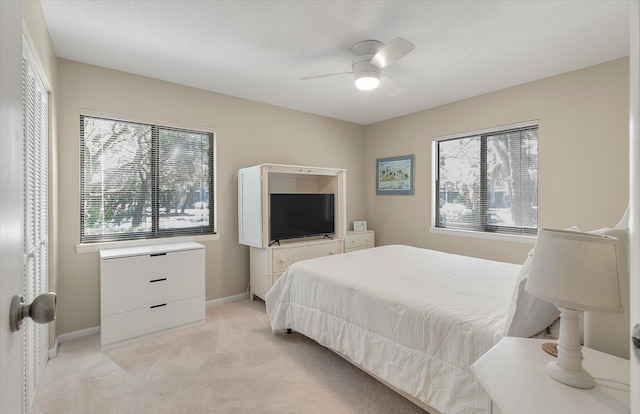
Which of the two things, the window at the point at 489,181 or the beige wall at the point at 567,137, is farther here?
the window at the point at 489,181

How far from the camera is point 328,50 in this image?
263 centimetres

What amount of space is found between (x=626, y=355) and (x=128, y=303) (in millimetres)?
3275

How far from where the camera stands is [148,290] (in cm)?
284

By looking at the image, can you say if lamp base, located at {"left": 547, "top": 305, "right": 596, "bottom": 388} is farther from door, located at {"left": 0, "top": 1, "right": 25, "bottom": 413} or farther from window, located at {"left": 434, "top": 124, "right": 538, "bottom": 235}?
window, located at {"left": 434, "top": 124, "right": 538, "bottom": 235}

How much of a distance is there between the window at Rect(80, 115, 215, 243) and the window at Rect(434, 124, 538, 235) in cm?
309

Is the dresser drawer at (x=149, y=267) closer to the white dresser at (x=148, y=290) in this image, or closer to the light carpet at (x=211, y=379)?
the white dresser at (x=148, y=290)

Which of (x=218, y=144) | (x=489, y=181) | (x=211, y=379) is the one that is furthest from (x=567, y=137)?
(x=211, y=379)

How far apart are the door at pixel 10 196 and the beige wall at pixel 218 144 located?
8.53 feet

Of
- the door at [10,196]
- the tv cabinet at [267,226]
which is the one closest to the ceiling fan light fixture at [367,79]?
the tv cabinet at [267,226]

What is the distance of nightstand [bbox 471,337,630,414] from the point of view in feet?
3.04

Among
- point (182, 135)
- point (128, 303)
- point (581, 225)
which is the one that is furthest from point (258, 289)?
point (581, 225)

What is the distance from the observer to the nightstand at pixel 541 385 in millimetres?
927

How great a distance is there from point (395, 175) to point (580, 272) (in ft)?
12.8

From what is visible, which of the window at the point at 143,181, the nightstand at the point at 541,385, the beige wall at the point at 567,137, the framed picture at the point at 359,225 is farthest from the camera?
the framed picture at the point at 359,225
